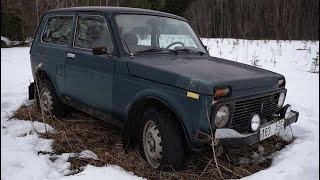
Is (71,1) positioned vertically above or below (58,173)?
above

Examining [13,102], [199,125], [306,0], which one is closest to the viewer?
[199,125]

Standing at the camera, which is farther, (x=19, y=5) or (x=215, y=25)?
(x=19, y=5)

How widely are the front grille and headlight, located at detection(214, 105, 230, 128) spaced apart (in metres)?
0.11

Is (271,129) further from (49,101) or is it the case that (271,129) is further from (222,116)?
(49,101)

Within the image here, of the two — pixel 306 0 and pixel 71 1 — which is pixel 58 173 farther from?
pixel 71 1

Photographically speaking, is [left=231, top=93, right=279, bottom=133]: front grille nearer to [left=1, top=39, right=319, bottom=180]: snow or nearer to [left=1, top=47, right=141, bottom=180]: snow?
[left=1, top=39, right=319, bottom=180]: snow

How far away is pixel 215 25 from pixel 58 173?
9.54 m

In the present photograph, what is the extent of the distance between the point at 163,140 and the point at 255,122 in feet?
3.13

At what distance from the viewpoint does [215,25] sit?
41.6 feet

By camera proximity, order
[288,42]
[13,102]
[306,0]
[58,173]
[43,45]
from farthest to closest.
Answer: [288,42] → [306,0] → [13,102] → [43,45] → [58,173]

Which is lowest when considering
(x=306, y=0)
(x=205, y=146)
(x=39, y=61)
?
(x=205, y=146)

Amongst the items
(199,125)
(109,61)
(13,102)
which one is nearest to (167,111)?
(199,125)

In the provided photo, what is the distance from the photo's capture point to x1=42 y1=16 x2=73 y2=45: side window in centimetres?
577

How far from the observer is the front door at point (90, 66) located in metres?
4.80
